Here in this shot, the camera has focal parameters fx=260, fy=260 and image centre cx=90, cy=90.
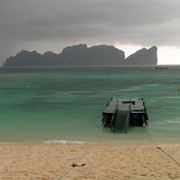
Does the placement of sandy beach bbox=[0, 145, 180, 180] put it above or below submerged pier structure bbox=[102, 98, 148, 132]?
below

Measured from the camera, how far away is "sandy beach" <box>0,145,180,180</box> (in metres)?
13.7

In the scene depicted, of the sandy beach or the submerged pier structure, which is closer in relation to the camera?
the sandy beach

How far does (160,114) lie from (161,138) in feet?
40.3

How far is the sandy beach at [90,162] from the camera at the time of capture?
13708 mm

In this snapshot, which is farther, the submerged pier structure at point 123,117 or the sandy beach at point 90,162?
the submerged pier structure at point 123,117

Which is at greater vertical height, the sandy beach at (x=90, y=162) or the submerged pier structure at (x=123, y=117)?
the submerged pier structure at (x=123, y=117)

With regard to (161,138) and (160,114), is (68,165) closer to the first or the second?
(161,138)

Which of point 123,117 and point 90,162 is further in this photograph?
point 123,117

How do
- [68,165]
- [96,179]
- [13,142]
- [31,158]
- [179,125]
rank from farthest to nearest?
[179,125], [13,142], [31,158], [68,165], [96,179]

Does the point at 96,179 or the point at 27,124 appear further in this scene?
the point at 27,124

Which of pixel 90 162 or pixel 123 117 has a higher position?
pixel 123 117

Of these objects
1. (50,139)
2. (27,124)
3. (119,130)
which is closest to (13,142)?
(50,139)

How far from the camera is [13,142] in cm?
2314

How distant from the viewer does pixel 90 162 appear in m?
16.3
